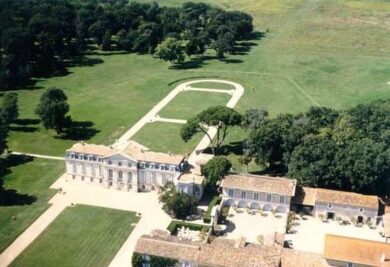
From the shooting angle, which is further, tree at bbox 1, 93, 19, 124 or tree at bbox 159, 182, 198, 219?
tree at bbox 1, 93, 19, 124

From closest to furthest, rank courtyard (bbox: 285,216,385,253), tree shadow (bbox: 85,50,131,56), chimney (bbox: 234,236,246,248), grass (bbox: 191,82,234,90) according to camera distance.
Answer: chimney (bbox: 234,236,246,248), courtyard (bbox: 285,216,385,253), grass (bbox: 191,82,234,90), tree shadow (bbox: 85,50,131,56)

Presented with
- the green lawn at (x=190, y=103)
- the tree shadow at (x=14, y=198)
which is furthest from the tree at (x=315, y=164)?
the tree shadow at (x=14, y=198)

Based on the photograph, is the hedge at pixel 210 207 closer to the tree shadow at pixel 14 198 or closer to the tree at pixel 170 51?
the tree shadow at pixel 14 198

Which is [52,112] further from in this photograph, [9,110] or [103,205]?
[103,205]

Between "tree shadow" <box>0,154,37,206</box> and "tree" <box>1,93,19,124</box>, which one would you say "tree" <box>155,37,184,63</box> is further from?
"tree shadow" <box>0,154,37,206</box>

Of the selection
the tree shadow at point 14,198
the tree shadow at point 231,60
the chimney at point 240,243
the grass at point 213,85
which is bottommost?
the tree shadow at point 14,198

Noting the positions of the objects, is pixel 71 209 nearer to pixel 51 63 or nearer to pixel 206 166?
pixel 206 166

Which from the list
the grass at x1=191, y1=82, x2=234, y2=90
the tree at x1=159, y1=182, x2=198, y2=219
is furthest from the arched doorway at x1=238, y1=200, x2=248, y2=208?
the grass at x1=191, y1=82, x2=234, y2=90
